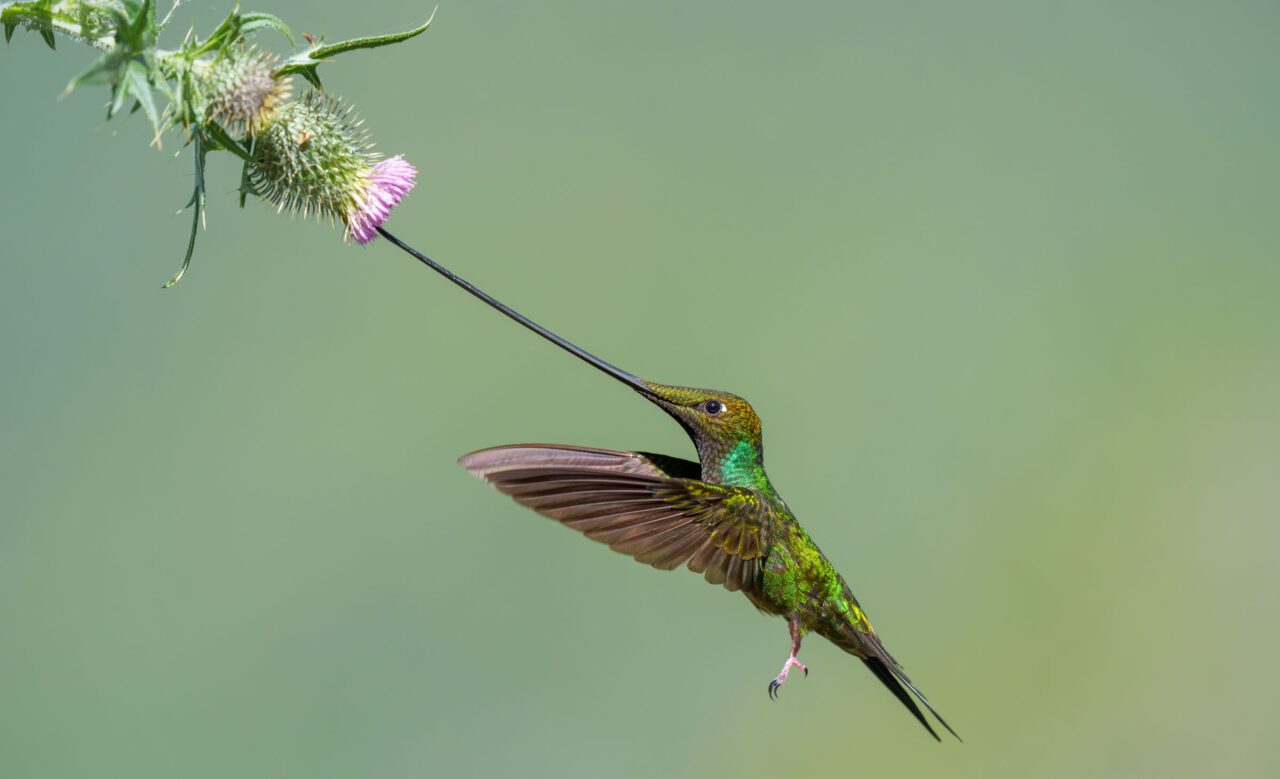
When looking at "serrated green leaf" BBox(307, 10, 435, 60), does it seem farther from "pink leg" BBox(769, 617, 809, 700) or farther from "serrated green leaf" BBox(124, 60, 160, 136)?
"pink leg" BBox(769, 617, 809, 700)

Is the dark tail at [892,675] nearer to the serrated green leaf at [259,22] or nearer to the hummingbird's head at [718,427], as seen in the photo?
the hummingbird's head at [718,427]

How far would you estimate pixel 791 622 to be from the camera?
10.5 ft

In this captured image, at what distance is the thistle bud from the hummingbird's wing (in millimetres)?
709

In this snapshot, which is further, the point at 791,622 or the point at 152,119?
the point at 791,622

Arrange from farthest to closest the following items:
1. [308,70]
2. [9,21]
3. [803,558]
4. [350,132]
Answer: [803,558] < [350,132] < [308,70] < [9,21]

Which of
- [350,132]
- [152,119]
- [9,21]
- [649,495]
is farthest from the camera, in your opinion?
[350,132]

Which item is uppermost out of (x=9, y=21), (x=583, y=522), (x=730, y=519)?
(x=9, y=21)

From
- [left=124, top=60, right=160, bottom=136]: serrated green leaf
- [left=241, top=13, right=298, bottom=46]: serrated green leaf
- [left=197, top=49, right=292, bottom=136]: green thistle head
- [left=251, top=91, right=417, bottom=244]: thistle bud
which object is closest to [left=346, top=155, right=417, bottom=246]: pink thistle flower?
[left=251, top=91, right=417, bottom=244]: thistle bud

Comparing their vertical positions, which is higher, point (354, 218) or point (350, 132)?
point (350, 132)

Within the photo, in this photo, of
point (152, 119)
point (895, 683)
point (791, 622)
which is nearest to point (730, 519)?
point (791, 622)

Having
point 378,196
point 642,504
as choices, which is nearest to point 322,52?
point 378,196

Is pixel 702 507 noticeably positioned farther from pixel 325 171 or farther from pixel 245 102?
pixel 245 102

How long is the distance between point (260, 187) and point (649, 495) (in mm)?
1167

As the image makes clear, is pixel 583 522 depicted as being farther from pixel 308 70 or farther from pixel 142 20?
pixel 142 20
